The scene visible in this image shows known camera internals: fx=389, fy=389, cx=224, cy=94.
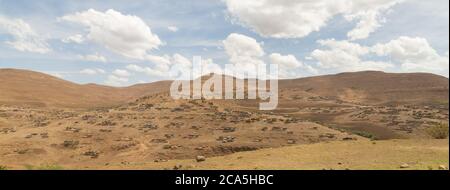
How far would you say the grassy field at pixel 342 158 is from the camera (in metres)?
12.8

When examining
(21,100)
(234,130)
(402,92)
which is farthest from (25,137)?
(402,92)

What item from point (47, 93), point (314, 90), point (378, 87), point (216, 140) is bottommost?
point (216, 140)

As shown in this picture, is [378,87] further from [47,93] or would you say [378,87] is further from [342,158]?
[342,158]

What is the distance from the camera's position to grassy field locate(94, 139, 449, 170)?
1281cm

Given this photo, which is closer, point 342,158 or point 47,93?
point 342,158

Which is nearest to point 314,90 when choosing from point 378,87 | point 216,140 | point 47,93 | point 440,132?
point 378,87

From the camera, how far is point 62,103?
82000mm

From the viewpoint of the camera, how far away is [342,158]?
14898mm

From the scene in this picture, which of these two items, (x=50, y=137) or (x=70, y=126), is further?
(x=70, y=126)

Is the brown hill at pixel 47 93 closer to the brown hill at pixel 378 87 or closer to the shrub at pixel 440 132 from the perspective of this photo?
the brown hill at pixel 378 87

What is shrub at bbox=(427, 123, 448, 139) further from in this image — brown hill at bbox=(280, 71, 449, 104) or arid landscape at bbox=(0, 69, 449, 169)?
brown hill at bbox=(280, 71, 449, 104)

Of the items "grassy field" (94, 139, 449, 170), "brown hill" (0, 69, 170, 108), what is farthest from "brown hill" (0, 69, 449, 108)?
"grassy field" (94, 139, 449, 170)
